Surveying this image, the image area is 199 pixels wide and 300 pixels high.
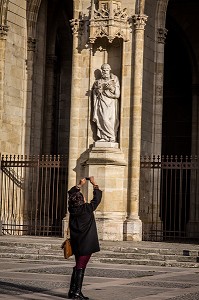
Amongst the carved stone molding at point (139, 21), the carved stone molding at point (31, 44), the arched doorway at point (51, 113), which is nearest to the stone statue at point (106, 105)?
the carved stone molding at point (139, 21)

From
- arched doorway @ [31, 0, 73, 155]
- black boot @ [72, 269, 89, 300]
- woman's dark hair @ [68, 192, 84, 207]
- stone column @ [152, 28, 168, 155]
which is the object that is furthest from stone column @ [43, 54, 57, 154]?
black boot @ [72, 269, 89, 300]

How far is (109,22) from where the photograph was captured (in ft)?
85.8

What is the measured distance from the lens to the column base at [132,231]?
2570 cm

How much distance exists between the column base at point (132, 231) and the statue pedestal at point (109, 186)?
0.14 m

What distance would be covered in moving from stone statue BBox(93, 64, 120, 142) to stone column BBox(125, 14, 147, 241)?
56 cm

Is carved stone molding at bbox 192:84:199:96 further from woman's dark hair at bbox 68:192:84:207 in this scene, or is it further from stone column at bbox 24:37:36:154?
woman's dark hair at bbox 68:192:84:207

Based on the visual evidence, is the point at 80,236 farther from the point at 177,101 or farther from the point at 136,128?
the point at 177,101

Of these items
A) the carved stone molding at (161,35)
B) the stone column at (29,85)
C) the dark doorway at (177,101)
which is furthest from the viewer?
the dark doorway at (177,101)

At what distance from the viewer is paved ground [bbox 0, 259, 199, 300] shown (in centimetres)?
1383

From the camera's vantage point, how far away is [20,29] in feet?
99.2

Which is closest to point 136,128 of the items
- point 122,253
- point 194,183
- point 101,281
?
point 122,253

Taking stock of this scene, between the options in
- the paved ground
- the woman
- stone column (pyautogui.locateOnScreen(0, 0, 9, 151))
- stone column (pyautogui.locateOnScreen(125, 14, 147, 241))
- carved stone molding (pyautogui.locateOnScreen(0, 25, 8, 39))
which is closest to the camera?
the woman

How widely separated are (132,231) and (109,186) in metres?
1.51

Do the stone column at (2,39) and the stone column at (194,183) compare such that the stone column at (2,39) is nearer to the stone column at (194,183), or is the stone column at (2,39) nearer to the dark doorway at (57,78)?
the dark doorway at (57,78)
